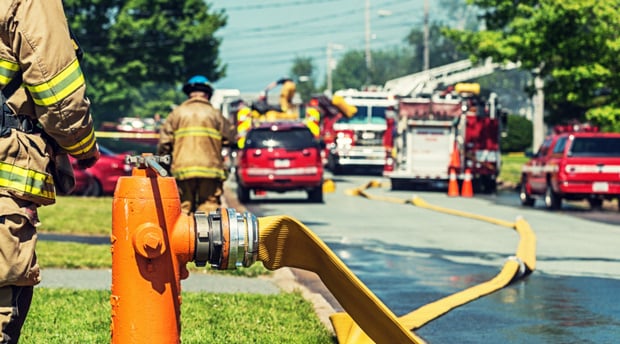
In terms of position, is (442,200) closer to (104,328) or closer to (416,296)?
(416,296)

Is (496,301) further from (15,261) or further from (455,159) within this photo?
(455,159)

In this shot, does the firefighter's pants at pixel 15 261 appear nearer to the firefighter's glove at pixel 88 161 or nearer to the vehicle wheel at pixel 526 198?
the firefighter's glove at pixel 88 161

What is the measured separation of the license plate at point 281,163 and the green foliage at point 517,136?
38814 millimetres

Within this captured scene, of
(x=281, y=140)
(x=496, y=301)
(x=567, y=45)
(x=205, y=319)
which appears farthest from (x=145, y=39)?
(x=205, y=319)

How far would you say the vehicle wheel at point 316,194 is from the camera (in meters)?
Result: 25.9

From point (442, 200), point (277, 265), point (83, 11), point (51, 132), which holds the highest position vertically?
point (83, 11)

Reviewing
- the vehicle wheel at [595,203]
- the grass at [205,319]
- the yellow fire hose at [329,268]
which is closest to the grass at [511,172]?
the vehicle wheel at [595,203]

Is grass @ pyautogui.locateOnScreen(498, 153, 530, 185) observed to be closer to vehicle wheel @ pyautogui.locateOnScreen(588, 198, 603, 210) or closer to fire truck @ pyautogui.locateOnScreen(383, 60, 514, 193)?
fire truck @ pyautogui.locateOnScreen(383, 60, 514, 193)

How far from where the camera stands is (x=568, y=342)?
8.05 m

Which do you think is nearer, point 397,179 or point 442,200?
point 442,200

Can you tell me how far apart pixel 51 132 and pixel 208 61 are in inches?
2251

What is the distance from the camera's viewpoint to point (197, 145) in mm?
12859

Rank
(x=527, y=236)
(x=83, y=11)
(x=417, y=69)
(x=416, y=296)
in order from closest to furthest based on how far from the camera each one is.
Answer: (x=416, y=296) < (x=527, y=236) < (x=83, y=11) < (x=417, y=69)

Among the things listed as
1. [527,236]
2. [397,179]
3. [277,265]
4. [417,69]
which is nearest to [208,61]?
[397,179]
